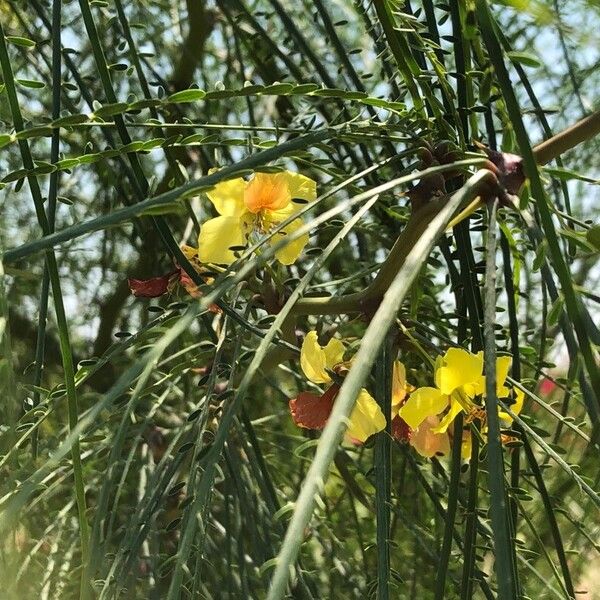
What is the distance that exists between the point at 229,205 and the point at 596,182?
0.22 metres

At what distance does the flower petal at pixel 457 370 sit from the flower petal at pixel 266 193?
160 mm

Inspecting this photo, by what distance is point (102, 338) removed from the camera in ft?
4.42

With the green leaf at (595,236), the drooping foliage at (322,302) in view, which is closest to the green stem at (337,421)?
the drooping foliage at (322,302)

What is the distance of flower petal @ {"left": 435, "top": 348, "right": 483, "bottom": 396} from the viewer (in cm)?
52

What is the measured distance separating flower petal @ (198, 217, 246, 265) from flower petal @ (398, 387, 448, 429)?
0.47 feet

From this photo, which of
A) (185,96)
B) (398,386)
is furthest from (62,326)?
(398,386)

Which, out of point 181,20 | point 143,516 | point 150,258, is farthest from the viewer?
point 181,20

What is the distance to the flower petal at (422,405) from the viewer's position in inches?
22.0

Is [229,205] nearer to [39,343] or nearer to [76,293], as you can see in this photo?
[39,343]

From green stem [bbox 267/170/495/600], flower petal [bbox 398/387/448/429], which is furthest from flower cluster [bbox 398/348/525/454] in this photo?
green stem [bbox 267/170/495/600]

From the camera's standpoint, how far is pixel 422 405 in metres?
0.56

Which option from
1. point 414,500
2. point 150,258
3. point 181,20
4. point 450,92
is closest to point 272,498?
point 450,92

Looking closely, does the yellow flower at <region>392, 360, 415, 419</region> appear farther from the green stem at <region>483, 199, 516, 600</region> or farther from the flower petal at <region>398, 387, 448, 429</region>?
the green stem at <region>483, 199, 516, 600</region>

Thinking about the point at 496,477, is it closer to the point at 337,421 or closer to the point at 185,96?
the point at 337,421
